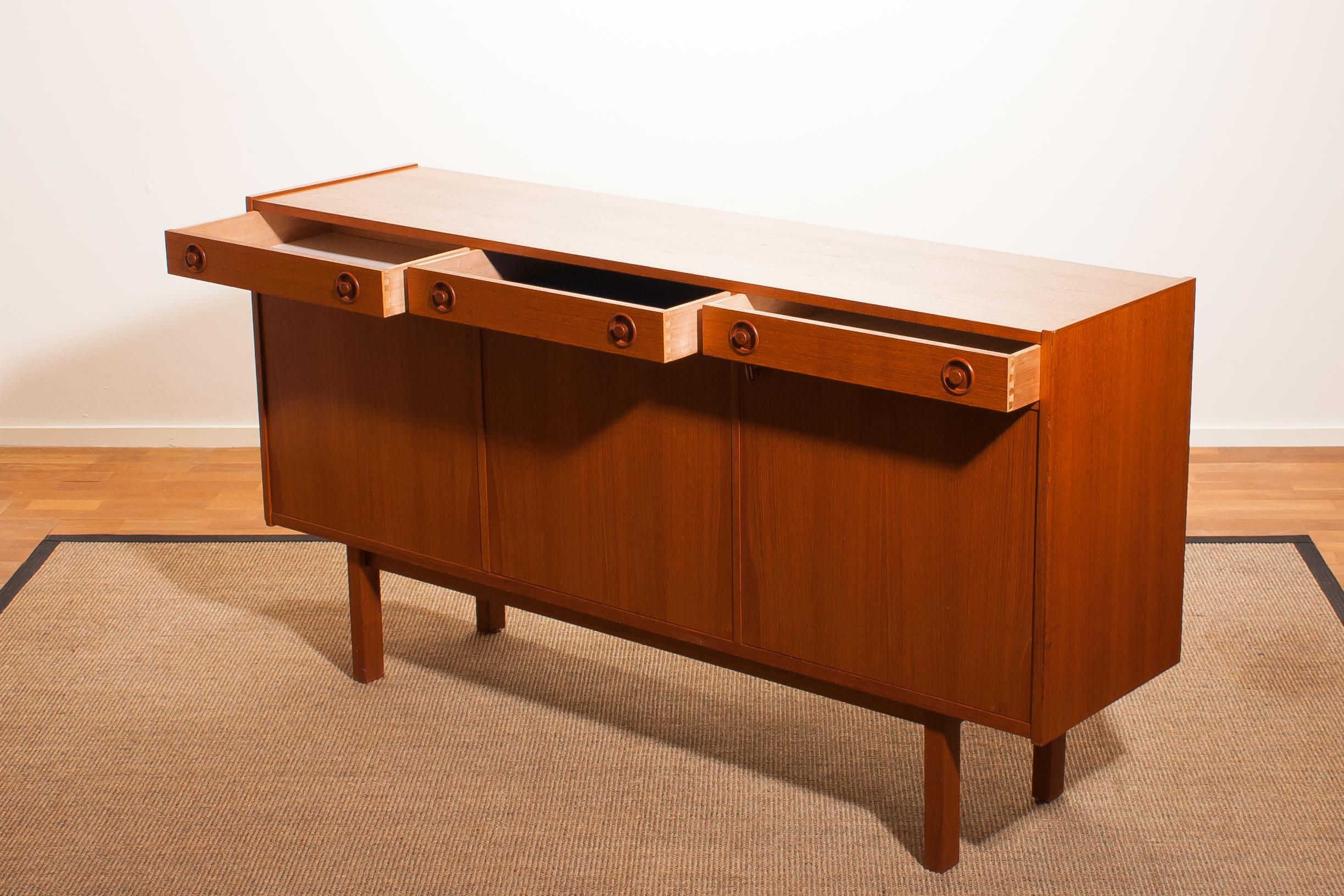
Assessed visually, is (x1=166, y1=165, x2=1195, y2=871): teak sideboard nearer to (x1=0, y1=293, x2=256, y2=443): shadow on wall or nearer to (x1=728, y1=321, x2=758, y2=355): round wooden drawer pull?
(x1=728, y1=321, x2=758, y2=355): round wooden drawer pull

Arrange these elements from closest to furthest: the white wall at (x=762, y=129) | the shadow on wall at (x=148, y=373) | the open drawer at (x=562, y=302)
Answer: the open drawer at (x=562, y=302), the white wall at (x=762, y=129), the shadow on wall at (x=148, y=373)

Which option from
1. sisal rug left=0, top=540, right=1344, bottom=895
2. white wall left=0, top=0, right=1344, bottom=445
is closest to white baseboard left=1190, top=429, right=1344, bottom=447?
white wall left=0, top=0, right=1344, bottom=445

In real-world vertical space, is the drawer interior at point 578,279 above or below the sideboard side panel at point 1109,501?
above

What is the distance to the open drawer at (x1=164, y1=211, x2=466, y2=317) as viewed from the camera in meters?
2.34

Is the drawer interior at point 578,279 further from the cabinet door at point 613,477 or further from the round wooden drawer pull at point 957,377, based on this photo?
the round wooden drawer pull at point 957,377

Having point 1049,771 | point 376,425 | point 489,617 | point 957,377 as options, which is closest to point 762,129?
point 489,617

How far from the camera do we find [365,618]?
295 centimetres

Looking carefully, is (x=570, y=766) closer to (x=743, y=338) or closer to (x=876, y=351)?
(x=743, y=338)

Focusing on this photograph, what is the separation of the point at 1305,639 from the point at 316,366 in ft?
6.43

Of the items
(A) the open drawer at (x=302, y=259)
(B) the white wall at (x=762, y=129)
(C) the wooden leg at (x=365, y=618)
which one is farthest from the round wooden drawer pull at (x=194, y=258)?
(B) the white wall at (x=762, y=129)

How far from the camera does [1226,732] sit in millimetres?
2734

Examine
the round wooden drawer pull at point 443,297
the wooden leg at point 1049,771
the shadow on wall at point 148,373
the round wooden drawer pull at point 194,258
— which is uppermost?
the round wooden drawer pull at point 194,258

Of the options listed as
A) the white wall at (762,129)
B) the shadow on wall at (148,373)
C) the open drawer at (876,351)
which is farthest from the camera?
the shadow on wall at (148,373)

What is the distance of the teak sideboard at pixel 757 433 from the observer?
2.02 m
